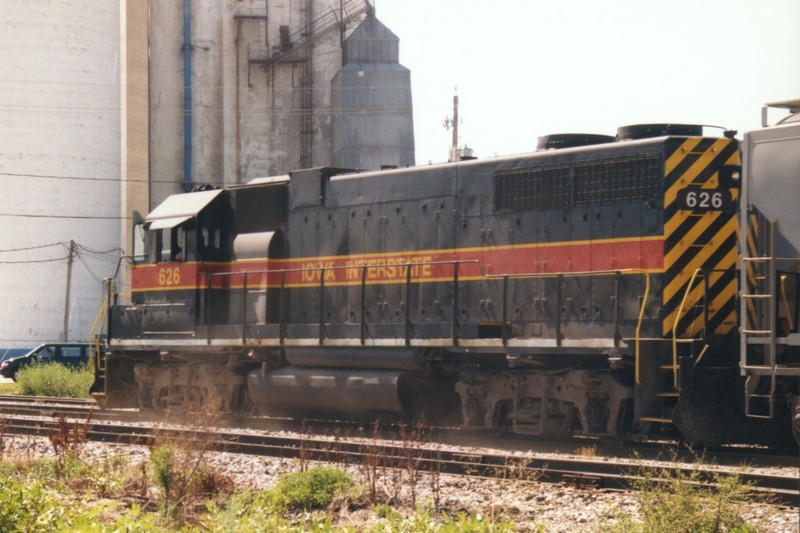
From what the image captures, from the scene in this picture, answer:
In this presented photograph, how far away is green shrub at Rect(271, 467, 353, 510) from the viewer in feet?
32.5

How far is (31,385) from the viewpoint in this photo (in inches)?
1072

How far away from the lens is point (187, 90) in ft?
159

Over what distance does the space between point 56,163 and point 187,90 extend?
682 cm

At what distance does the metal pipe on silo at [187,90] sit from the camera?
159ft

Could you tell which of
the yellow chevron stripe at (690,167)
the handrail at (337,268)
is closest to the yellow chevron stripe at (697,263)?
the yellow chevron stripe at (690,167)

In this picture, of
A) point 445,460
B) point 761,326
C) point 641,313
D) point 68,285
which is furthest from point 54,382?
point 68,285

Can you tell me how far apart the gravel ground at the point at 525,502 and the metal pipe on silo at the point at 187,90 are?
1480 inches

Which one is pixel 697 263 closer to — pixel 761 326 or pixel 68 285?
pixel 761 326

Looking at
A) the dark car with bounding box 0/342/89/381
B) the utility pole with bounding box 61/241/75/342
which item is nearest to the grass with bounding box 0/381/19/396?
the dark car with bounding box 0/342/89/381

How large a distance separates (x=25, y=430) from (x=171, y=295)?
3481 millimetres

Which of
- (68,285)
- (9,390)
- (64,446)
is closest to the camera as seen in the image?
(64,446)

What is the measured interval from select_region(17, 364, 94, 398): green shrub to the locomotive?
23.0 ft

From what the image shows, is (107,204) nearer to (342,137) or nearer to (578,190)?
(342,137)

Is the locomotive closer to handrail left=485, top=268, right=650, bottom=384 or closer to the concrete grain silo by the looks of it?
handrail left=485, top=268, right=650, bottom=384
